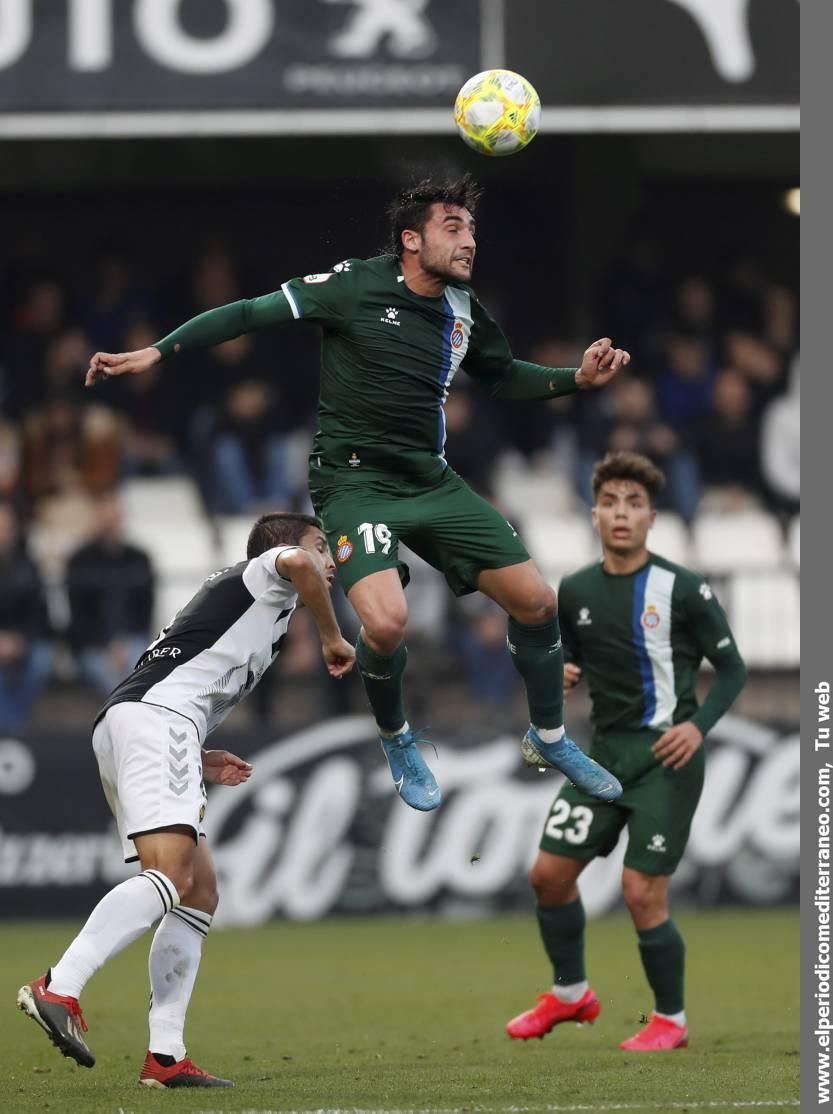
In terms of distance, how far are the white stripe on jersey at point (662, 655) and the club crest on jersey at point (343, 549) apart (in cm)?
172

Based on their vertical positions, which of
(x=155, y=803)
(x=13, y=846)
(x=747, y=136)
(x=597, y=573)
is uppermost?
(x=747, y=136)

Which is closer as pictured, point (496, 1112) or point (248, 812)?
point (496, 1112)

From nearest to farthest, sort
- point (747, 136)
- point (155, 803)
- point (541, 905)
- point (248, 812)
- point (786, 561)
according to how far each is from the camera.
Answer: point (155, 803), point (541, 905), point (248, 812), point (786, 561), point (747, 136)

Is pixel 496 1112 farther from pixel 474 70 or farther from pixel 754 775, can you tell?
pixel 474 70

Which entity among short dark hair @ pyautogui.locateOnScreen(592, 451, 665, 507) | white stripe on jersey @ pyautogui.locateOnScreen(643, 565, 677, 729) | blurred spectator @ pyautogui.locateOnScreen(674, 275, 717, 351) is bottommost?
white stripe on jersey @ pyautogui.locateOnScreen(643, 565, 677, 729)

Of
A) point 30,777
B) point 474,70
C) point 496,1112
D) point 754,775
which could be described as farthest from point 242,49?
point 496,1112

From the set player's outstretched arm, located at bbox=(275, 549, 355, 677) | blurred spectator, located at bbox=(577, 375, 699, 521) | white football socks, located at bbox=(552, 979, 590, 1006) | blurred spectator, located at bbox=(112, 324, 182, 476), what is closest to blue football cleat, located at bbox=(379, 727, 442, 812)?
player's outstretched arm, located at bbox=(275, 549, 355, 677)

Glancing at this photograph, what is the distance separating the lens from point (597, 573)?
29.3 feet

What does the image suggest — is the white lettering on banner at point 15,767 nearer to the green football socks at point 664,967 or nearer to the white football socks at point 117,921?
the green football socks at point 664,967

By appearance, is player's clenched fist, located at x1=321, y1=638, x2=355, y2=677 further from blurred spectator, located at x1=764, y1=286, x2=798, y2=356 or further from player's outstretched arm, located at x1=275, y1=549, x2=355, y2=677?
blurred spectator, located at x1=764, y1=286, x2=798, y2=356

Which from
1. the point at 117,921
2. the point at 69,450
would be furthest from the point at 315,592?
the point at 69,450

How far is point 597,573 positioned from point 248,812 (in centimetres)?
549

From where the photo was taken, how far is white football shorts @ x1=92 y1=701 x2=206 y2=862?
721cm

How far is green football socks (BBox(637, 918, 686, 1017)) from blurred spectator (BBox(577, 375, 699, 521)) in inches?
315
